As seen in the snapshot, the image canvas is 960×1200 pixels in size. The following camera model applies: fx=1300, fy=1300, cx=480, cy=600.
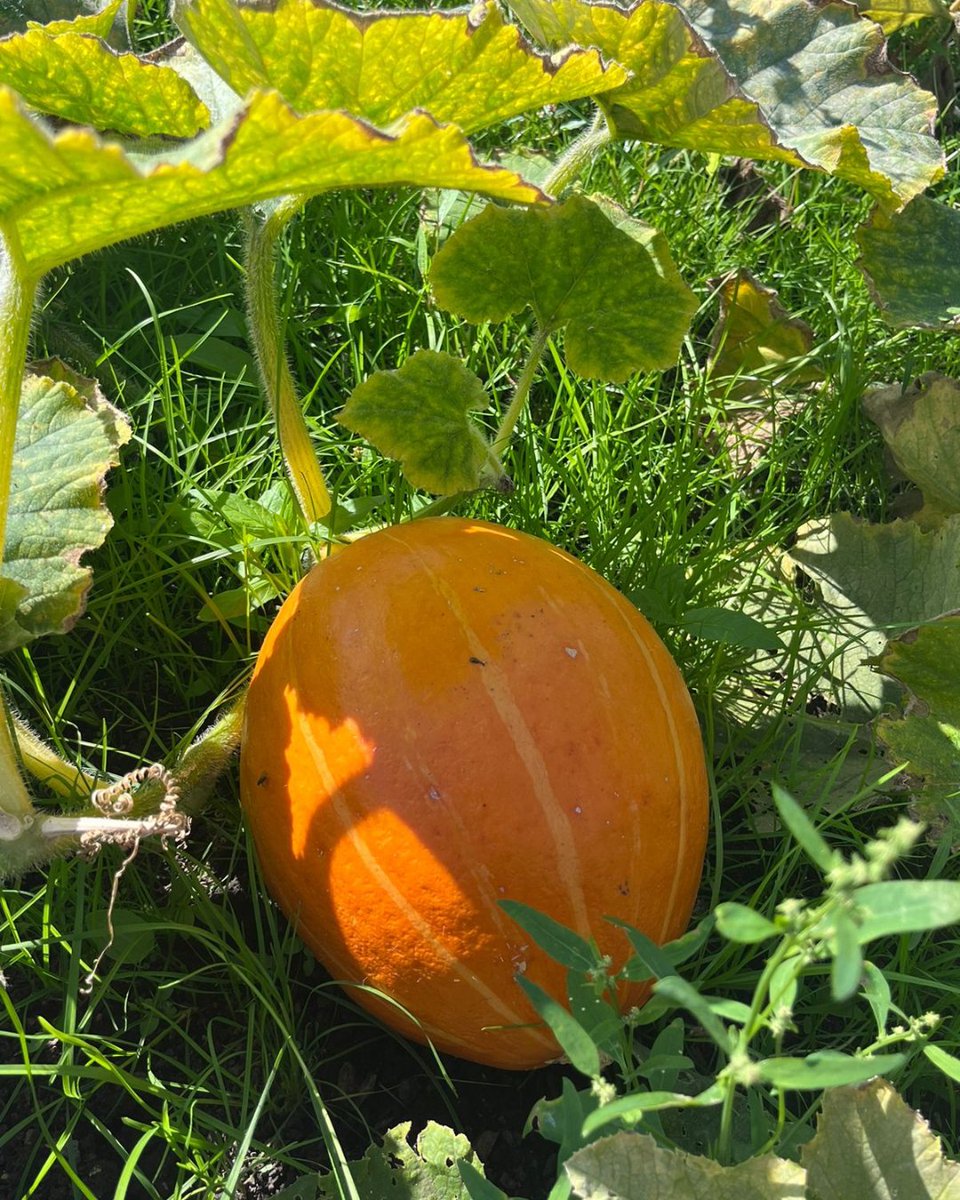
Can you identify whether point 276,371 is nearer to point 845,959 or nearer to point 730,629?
point 730,629

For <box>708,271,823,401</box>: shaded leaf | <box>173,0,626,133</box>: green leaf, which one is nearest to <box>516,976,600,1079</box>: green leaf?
<box>173,0,626,133</box>: green leaf

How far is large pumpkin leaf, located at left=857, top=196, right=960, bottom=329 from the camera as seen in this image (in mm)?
2016

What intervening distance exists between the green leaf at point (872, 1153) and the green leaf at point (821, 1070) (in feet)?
1.11

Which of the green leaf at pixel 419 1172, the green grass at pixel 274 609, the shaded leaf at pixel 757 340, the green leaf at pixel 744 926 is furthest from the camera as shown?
the shaded leaf at pixel 757 340

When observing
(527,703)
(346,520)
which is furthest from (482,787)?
(346,520)

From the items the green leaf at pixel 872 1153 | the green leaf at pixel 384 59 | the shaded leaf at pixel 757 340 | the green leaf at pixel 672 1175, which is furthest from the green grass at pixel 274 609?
the green leaf at pixel 384 59

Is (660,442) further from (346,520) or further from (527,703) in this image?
(527,703)

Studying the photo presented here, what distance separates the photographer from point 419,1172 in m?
1.43

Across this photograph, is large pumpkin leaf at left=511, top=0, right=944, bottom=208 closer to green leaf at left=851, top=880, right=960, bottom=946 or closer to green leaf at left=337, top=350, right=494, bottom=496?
green leaf at left=337, top=350, right=494, bottom=496

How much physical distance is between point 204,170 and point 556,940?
30.0 inches

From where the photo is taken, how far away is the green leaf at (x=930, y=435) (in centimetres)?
204

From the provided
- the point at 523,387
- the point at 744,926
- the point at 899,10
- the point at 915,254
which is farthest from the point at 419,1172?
the point at 899,10

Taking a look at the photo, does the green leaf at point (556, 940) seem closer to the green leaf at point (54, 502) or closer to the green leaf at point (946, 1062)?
the green leaf at point (946, 1062)

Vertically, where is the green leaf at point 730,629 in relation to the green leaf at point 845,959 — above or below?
below
